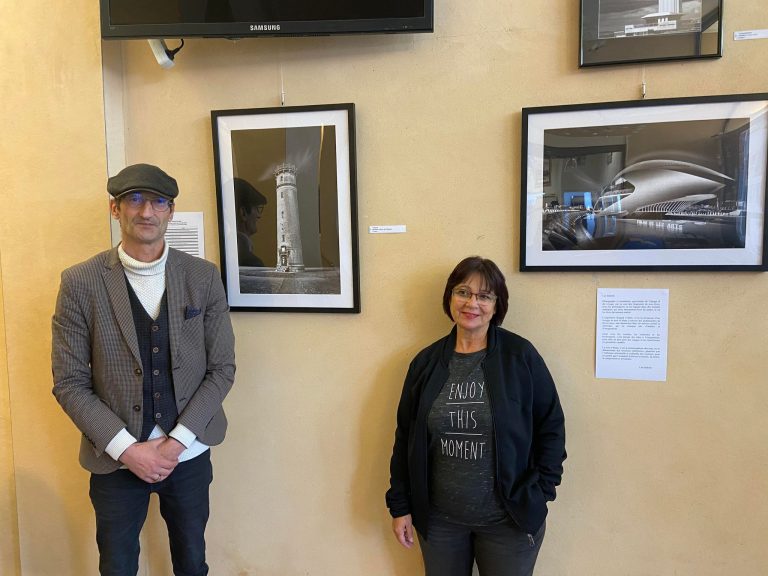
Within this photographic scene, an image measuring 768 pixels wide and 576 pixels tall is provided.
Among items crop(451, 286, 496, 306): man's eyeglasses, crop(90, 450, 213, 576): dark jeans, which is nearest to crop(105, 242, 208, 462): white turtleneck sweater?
crop(90, 450, 213, 576): dark jeans

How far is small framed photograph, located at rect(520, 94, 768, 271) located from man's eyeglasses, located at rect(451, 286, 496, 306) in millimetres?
238

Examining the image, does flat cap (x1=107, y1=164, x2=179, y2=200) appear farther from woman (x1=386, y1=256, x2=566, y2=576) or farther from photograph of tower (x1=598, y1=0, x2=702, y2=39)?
photograph of tower (x1=598, y1=0, x2=702, y2=39)

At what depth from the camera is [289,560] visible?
1.82 m

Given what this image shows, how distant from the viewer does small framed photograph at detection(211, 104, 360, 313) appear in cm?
166

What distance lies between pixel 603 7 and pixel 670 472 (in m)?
1.55

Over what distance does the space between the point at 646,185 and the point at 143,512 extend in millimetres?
1958

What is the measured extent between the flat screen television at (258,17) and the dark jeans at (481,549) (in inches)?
62.7

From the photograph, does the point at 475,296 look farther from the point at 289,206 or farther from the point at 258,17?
the point at 258,17

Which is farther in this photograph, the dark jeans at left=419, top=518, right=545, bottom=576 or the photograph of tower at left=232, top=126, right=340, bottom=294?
the photograph of tower at left=232, top=126, right=340, bottom=294

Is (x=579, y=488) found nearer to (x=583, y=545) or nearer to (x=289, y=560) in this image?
(x=583, y=545)

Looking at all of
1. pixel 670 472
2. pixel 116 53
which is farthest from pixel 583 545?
pixel 116 53

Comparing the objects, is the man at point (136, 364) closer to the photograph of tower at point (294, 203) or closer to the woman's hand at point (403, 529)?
the photograph of tower at point (294, 203)

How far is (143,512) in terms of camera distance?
150cm

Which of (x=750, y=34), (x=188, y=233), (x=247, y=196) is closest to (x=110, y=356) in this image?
(x=188, y=233)
